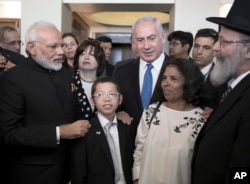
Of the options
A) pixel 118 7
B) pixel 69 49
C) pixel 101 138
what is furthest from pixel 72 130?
pixel 118 7

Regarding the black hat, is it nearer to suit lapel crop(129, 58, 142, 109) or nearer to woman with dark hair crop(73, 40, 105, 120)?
Result: suit lapel crop(129, 58, 142, 109)

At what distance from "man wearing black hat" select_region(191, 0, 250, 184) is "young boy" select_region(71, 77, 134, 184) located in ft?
2.00

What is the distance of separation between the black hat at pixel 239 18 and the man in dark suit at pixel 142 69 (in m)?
0.74

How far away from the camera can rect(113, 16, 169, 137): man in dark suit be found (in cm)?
218

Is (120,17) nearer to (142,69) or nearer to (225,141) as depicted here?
(142,69)

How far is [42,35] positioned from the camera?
6.37ft

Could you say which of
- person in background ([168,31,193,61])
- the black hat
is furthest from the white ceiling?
the black hat

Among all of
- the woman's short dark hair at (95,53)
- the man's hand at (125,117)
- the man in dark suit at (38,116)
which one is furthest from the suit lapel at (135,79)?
the man in dark suit at (38,116)

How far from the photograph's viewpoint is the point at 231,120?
1.31 m

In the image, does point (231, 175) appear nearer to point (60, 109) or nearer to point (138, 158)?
point (138, 158)

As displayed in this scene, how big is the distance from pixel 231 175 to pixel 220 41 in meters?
0.60

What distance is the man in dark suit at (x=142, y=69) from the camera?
2.18 metres

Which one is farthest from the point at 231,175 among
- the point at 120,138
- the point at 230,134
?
the point at 120,138

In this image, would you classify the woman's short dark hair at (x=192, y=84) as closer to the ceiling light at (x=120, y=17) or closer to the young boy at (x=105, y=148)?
the young boy at (x=105, y=148)
